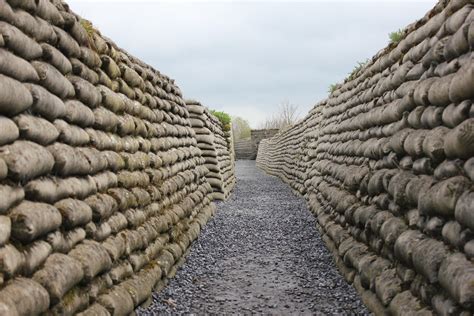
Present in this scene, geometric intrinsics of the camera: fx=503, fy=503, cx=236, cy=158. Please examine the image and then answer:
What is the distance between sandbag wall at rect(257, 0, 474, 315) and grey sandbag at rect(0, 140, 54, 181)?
90.1 inches

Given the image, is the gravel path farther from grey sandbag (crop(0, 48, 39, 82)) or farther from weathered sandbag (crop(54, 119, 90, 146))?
grey sandbag (crop(0, 48, 39, 82))

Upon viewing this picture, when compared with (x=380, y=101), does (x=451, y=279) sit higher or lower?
lower

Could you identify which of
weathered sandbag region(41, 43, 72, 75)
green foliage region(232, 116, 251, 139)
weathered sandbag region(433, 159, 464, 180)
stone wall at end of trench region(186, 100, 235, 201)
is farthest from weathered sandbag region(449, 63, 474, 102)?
green foliage region(232, 116, 251, 139)

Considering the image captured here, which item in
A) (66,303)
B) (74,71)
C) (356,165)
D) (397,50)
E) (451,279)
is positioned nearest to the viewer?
(451,279)

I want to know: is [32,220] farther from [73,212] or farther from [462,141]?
[462,141]

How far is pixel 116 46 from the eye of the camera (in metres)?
5.23

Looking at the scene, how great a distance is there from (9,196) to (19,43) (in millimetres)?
879

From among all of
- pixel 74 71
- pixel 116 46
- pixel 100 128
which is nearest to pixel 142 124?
pixel 116 46

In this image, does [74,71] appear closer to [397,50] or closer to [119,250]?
[119,250]

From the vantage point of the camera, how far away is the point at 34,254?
8.50ft

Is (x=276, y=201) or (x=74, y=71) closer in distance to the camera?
(x=74, y=71)

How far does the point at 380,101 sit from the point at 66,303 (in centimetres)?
359

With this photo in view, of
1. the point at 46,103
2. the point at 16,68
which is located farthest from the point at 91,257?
the point at 16,68

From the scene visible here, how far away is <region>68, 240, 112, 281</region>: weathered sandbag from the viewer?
3.15 meters
